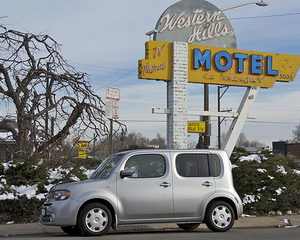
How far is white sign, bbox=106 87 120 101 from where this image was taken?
A: 1305cm

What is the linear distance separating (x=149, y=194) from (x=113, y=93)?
4.72m

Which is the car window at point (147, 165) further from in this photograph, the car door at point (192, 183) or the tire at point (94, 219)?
the tire at point (94, 219)

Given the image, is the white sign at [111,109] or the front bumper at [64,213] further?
the white sign at [111,109]

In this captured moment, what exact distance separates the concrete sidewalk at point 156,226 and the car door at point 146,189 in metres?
1.50

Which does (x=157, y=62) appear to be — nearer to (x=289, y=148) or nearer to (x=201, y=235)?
(x=201, y=235)

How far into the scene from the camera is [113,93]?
13.2 metres

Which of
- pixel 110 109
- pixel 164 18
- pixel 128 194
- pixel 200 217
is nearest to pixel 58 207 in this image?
pixel 128 194

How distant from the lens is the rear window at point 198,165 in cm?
961

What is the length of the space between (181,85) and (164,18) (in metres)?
2.98

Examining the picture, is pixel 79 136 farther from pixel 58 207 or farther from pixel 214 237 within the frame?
pixel 214 237

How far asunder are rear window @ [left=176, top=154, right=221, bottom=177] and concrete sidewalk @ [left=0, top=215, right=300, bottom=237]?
70.5 inches

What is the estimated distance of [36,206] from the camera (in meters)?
11.4

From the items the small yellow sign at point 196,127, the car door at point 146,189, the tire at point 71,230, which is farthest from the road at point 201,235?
the small yellow sign at point 196,127

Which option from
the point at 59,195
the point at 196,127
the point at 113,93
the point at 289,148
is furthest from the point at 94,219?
the point at 289,148
